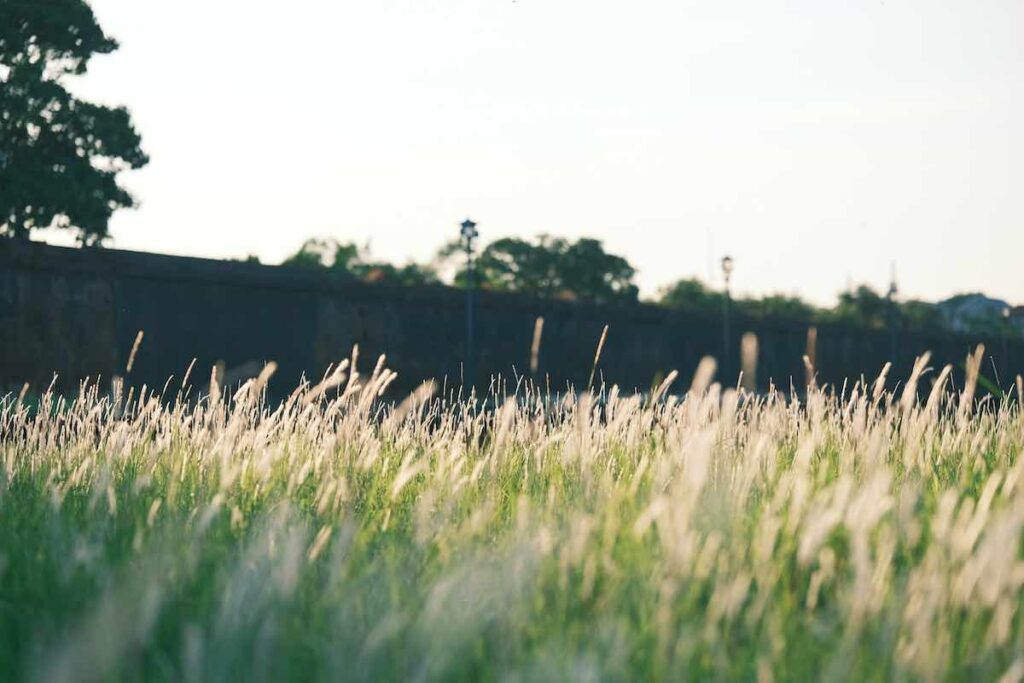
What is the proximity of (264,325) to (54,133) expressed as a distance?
710cm

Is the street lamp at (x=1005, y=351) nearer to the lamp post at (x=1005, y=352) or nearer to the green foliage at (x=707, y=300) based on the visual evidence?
the lamp post at (x=1005, y=352)

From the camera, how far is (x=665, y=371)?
2486 cm

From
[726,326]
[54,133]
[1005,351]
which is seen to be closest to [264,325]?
[54,133]

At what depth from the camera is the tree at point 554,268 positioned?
57656mm

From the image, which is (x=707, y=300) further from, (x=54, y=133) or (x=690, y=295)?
(x=54, y=133)

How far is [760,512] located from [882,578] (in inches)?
35.0

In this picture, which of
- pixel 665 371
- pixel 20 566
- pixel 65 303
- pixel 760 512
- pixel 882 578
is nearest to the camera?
pixel 882 578

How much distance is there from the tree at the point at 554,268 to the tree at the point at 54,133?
35.2 m

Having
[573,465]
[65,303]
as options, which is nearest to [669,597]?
[573,465]

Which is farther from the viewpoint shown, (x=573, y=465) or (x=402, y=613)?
(x=573, y=465)

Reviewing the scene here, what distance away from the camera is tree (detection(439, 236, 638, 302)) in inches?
2270

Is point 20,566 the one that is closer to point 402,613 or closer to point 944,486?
point 402,613

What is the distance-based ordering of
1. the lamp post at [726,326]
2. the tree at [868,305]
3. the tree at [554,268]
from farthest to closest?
the tree at [868,305]
the tree at [554,268]
the lamp post at [726,326]

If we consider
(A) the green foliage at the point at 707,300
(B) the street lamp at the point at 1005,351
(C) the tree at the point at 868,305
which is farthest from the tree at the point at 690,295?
(B) the street lamp at the point at 1005,351
